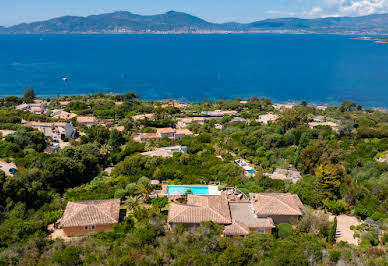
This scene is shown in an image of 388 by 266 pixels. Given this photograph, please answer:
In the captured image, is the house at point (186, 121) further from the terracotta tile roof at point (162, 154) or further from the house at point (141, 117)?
the terracotta tile roof at point (162, 154)

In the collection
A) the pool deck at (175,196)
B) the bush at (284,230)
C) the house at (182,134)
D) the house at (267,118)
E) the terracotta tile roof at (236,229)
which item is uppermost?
the terracotta tile roof at (236,229)

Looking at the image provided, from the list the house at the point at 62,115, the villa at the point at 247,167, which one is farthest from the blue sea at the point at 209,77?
the villa at the point at 247,167

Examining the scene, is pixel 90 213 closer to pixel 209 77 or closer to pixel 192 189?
pixel 192 189

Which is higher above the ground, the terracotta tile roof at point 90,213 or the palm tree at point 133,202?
the terracotta tile roof at point 90,213

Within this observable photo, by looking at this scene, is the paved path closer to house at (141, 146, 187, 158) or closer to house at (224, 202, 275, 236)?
house at (224, 202, 275, 236)

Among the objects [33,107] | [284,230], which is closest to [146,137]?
[284,230]

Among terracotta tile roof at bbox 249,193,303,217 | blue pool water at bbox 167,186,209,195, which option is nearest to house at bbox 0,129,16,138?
blue pool water at bbox 167,186,209,195
